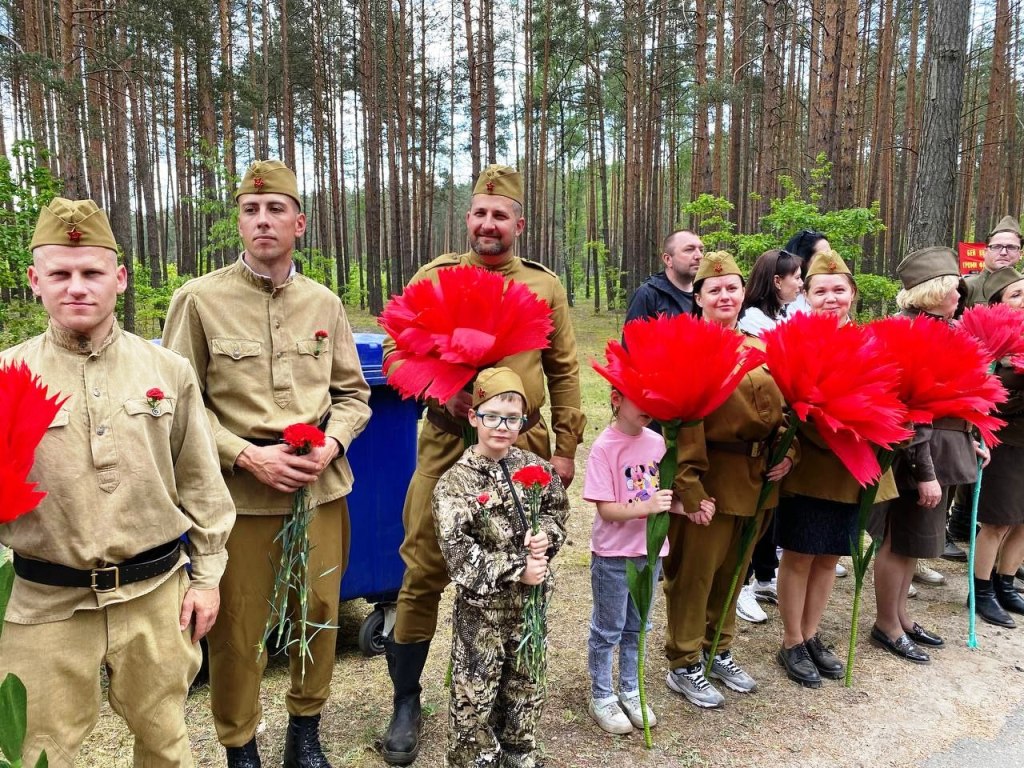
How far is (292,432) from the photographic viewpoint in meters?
2.09

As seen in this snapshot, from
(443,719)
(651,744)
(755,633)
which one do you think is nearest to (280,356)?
(443,719)

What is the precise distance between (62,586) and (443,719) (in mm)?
1795

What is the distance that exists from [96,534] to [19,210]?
7.10 metres

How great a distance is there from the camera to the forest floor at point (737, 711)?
8.93 feet

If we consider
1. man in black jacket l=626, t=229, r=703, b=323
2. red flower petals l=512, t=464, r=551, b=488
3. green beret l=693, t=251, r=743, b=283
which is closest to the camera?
red flower petals l=512, t=464, r=551, b=488

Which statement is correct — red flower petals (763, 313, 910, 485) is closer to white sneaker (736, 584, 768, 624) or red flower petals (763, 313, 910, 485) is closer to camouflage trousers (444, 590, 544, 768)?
camouflage trousers (444, 590, 544, 768)

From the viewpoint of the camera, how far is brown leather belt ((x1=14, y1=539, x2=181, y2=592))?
5.53 ft

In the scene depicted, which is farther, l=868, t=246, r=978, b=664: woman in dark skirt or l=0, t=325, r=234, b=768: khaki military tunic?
l=868, t=246, r=978, b=664: woman in dark skirt

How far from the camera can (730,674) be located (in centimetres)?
324

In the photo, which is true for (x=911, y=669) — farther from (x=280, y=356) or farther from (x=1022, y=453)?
(x=280, y=356)

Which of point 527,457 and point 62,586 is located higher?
point 527,457

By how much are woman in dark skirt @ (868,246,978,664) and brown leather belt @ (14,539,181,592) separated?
135 inches

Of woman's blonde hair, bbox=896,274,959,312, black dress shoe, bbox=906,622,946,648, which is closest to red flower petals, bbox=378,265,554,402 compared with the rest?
woman's blonde hair, bbox=896,274,959,312

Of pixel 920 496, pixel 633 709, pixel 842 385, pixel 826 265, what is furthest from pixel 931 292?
pixel 633 709
